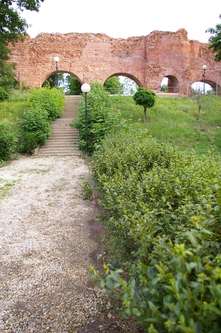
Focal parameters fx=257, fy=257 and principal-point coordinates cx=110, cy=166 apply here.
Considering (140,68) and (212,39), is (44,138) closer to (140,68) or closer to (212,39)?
(212,39)

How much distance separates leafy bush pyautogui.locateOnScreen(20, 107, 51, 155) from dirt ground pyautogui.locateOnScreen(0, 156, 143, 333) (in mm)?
4476

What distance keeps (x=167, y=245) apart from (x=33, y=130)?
388 inches

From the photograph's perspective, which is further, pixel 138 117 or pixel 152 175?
pixel 138 117

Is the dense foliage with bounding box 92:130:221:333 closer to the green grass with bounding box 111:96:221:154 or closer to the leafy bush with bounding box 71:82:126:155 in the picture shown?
the leafy bush with bounding box 71:82:126:155

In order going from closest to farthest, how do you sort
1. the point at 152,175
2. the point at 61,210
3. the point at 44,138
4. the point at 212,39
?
the point at 152,175 → the point at 61,210 → the point at 44,138 → the point at 212,39

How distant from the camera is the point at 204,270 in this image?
1127mm

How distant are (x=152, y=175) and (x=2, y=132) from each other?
766cm

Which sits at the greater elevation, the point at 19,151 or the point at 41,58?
the point at 41,58

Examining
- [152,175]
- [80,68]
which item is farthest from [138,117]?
[152,175]

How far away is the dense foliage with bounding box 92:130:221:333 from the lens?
0.93 meters

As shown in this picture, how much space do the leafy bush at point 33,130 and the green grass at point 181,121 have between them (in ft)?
11.6

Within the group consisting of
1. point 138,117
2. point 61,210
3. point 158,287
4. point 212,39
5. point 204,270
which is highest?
point 212,39

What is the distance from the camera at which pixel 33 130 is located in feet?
34.2

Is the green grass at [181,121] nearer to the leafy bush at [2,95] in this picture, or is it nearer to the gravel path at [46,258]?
the gravel path at [46,258]
